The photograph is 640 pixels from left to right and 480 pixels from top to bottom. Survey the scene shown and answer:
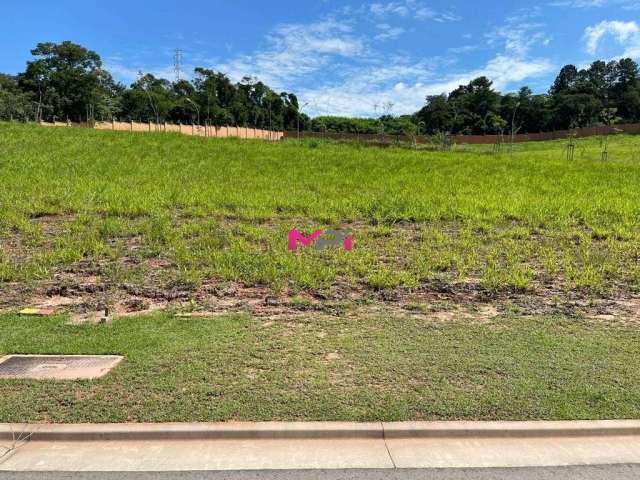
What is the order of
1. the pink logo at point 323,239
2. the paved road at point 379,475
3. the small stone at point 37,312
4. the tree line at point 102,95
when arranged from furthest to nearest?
the tree line at point 102,95, the pink logo at point 323,239, the small stone at point 37,312, the paved road at point 379,475

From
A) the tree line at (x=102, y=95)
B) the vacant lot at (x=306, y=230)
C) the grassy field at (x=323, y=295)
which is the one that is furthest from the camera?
the tree line at (x=102, y=95)

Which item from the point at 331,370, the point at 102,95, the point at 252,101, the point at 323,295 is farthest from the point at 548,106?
the point at 331,370

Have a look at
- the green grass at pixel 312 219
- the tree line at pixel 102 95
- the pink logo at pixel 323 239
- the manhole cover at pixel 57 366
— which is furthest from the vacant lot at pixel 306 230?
the tree line at pixel 102 95

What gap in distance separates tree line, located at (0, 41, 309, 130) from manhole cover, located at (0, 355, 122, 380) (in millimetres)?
52788

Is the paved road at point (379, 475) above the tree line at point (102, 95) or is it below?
below

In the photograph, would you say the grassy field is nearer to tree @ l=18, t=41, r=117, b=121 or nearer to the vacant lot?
the vacant lot

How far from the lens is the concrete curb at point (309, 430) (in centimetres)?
308

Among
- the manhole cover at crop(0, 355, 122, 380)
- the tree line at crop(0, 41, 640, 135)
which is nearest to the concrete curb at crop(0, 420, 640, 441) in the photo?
the manhole cover at crop(0, 355, 122, 380)

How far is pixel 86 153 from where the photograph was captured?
16562mm

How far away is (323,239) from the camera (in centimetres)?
845

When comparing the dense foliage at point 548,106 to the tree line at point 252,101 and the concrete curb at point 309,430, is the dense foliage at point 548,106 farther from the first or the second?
the concrete curb at point 309,430

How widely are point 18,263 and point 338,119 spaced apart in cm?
9552

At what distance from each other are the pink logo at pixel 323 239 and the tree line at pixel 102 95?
5029cm

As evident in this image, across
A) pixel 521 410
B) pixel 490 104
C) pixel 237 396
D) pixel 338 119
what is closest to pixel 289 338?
pixel 237 396
